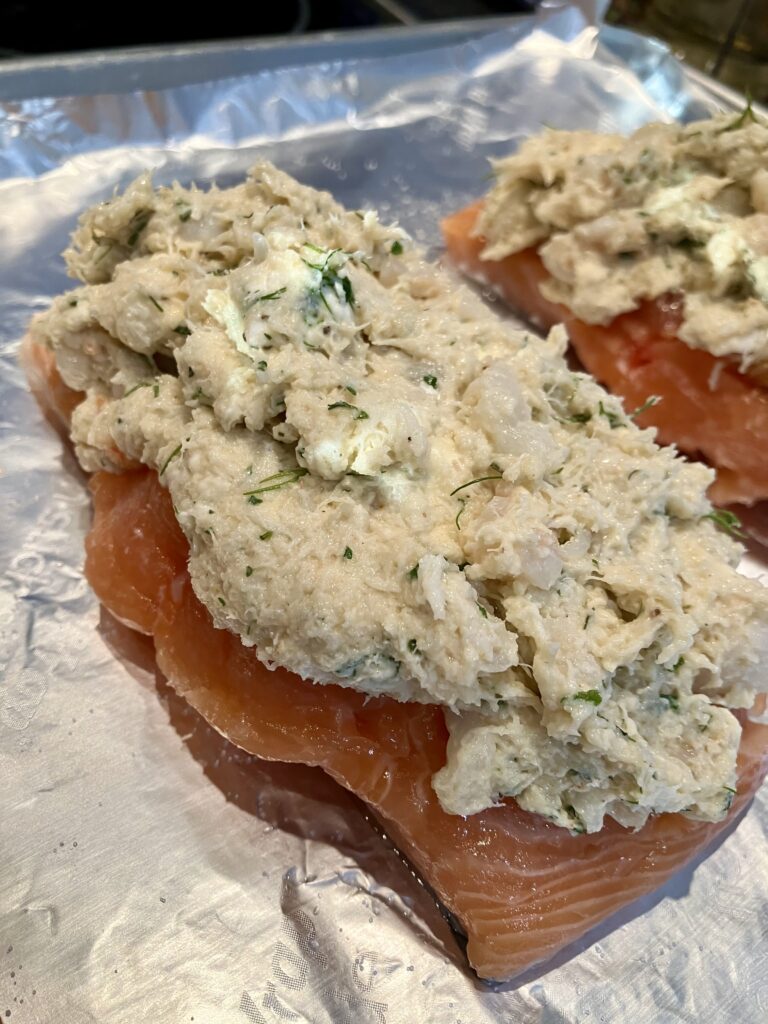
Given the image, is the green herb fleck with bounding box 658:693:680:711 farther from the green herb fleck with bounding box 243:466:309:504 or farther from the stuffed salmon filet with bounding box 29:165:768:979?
the green herb fleck with bounding box 243:466:309:504

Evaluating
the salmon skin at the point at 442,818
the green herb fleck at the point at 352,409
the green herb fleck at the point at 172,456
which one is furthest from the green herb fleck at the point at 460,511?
the green herb fleck at the point at 172,456

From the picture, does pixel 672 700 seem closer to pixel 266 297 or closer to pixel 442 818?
pixel 442 818

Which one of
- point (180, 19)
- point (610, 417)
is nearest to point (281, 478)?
point (610, 417)

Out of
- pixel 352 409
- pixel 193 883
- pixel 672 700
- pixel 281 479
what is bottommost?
pixel 193 883

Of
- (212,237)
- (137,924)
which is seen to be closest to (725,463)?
(212,237)

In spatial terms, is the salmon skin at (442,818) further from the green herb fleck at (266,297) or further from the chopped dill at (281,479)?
the green herb fleck at (266,297)

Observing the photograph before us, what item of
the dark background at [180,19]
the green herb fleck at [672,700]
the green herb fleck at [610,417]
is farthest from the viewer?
the dark background at [180,19]
